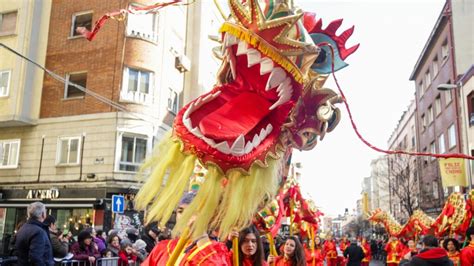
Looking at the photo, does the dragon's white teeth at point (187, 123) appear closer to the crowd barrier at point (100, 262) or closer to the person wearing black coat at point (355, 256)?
the crowd barrier at point (100, 262)

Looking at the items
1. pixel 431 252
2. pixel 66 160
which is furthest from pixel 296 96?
pixel 66 160

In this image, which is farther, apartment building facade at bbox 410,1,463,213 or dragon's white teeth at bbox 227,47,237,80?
apartment building facade at bbox 410,1,463,213

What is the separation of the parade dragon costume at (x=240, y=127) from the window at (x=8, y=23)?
20339 mm

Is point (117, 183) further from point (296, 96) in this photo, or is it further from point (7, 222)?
point (296, 96)

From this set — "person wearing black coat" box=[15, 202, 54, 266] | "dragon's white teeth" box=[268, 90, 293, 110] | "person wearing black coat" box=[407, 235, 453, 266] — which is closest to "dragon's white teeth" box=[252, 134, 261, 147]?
"dragon's white teeth" box=[268, 90, 293, 110]

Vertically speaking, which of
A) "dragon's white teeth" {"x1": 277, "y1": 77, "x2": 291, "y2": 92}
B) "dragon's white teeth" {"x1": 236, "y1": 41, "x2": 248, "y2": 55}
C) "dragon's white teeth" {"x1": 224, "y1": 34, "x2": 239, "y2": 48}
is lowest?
"dragon's white teeth" {"x1": 277, "y1": 77, "x2": 291, "y2": 92}

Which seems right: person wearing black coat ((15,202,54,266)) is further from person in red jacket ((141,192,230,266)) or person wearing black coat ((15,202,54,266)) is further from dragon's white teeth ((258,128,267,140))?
dragon's white teeth ((258,128,267,140))

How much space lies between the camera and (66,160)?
19.3 meters

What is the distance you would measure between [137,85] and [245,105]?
17.0 m

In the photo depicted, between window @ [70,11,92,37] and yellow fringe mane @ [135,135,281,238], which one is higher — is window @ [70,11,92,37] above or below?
above

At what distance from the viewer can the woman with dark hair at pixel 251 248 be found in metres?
4.54

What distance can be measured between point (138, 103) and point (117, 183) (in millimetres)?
3410

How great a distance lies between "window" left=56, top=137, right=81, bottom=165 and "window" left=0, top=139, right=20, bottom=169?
2102mm

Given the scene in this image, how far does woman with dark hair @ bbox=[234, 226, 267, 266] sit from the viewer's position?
179 inches
